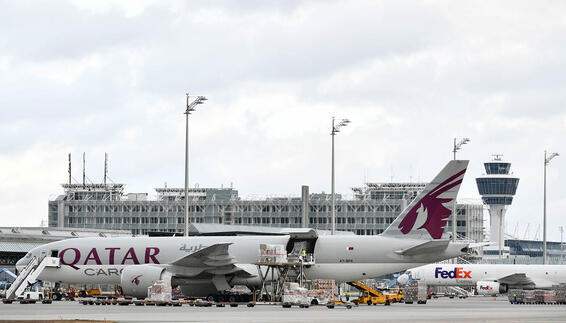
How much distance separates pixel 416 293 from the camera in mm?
71125

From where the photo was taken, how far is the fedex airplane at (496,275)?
102 m

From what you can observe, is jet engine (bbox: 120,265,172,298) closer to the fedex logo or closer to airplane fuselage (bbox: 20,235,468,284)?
airplane fuselage (bbox: 20,235,468,284)

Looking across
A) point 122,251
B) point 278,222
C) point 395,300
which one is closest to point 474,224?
point 278,222

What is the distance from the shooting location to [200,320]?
134 ft

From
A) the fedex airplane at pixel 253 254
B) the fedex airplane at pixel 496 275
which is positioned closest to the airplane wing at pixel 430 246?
the fedex airplane at pixel 253 254

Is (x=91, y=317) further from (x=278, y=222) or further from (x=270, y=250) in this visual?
(x=278, y=222)

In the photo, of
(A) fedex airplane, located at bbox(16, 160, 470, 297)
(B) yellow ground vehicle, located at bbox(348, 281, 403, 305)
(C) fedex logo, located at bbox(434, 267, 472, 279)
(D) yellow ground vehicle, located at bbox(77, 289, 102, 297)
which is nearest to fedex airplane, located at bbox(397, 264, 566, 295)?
(C) fedex logo, located at bbox(434, 267, 472, 279)

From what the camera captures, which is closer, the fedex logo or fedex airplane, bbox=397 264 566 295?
fedex airplane, bbox=397 264 566 295

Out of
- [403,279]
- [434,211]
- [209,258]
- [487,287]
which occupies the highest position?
[434,211]

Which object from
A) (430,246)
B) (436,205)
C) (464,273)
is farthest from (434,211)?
(464,273)

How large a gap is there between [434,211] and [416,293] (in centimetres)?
1238

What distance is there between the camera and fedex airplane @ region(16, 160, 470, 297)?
198 feet

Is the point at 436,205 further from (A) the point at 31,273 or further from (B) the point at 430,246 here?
(A) the point at 31,273

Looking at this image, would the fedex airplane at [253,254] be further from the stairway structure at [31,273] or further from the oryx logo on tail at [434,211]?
the stairway structure at [31,273]
